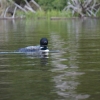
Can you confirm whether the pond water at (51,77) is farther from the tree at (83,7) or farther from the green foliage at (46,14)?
the green foliage at (46,14)

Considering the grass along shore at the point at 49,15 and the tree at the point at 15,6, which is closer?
the tree at the point at 15,6

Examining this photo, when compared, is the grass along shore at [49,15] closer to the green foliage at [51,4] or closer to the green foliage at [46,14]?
the green foliage at [46,14]

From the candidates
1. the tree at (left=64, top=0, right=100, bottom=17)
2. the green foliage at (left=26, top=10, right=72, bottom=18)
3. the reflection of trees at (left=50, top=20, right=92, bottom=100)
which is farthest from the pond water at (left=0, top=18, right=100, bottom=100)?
the green foliage at (left=26, top=10, right=72, bottom=18)

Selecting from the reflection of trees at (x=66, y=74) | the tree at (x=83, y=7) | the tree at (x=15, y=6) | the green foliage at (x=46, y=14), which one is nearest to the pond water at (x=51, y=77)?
the reflection of trees at (x=66, y=74)

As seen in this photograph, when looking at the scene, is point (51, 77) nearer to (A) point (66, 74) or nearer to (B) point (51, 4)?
(A) point (66, 74)

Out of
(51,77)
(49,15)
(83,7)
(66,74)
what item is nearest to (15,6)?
(49,15)

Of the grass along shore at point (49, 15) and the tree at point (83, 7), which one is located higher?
the tree at point (83, 7)

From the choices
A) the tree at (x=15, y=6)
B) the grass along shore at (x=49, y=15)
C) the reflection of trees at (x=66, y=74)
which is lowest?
the grass along shore at (x=49, y=15)

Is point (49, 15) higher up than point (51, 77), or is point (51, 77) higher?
point (51, 77)

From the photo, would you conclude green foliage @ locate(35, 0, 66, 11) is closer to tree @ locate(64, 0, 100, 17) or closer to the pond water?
tree @ locate(64, 0, 100, 17)

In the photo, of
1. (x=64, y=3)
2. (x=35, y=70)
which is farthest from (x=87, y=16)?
(x=35, y=70)

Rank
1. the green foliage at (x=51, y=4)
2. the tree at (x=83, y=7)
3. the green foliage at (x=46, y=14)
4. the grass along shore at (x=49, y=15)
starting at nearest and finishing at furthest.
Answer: the tree at (x=83, y=7), the grass along shore at (x=49, y=15), the green foliage at (x=46, y=14), the green foliage at (x=51, y=4)

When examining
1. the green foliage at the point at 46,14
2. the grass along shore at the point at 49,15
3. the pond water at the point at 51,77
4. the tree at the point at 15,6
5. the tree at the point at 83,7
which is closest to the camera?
the pond water at the point at 51,77

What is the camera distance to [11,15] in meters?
55.2
